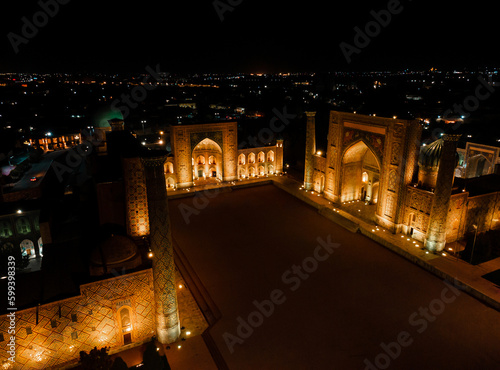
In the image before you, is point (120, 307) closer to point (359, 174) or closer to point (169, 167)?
point (169, 167)

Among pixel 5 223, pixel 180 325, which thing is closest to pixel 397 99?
pixel 180 325

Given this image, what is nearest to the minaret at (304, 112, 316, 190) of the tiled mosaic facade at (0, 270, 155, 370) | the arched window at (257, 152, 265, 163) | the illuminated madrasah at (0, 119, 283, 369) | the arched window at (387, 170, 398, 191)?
the arched window at (257, 152, 265, 163)

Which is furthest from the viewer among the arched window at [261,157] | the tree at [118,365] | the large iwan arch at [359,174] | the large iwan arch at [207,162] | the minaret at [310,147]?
the arched window at [261,157]

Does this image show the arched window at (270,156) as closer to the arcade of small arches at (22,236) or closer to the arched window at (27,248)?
the arcade of small arches at (22,236)

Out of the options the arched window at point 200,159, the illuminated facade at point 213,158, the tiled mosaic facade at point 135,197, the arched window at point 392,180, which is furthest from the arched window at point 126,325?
the arched window at point 200,159

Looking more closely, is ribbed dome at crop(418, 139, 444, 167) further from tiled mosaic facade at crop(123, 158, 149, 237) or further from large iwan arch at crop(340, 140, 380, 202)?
tiled mosaic facade at crop(123, 158, 149, 237)

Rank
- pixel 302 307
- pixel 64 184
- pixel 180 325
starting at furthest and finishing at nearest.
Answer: pixel 64 184
pixel 302 307
pixel 180 325

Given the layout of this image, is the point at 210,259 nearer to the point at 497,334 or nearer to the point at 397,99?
the point at 497,334
